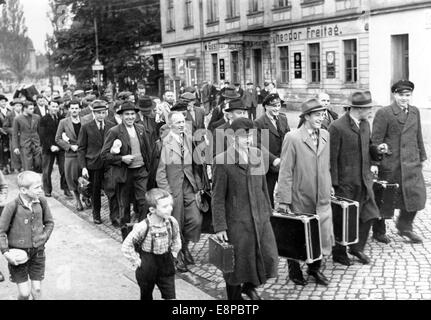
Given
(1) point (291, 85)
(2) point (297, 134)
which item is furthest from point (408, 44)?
(2) point (297, 134)

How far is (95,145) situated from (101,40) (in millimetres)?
34846

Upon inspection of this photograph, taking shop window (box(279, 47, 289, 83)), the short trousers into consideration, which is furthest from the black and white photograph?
shop window (box(279, 47, 289, 83))

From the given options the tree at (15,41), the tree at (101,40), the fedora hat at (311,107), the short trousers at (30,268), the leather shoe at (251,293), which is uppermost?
the tree at (15,41)

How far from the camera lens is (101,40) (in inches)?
1726

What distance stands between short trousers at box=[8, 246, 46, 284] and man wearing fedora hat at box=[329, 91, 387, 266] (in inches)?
126

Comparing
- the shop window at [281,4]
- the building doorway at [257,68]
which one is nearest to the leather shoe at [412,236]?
the shop window at [281,4]

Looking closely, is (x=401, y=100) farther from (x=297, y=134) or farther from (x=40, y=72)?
(x=40, y=72)

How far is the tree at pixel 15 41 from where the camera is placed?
80438 millimetres

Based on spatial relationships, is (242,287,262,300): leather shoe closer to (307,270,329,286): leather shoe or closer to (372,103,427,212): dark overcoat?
(307,270,329,286): leather shoe

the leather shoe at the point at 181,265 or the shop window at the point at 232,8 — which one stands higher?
the shop window at the point at 232,8

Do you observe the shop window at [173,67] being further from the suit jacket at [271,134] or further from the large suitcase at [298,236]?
the large suitcase at [298,236]

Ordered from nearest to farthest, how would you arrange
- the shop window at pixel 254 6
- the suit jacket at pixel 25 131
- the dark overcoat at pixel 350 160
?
the dark overcoat at pixel 350 160 → the suit jacket at pixel 25 131 → the shop window at pixel 254 6

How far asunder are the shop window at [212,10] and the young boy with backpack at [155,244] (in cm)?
3302

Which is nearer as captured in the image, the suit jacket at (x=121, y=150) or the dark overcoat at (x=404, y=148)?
the dark overcoat at (x=404, y=148)
